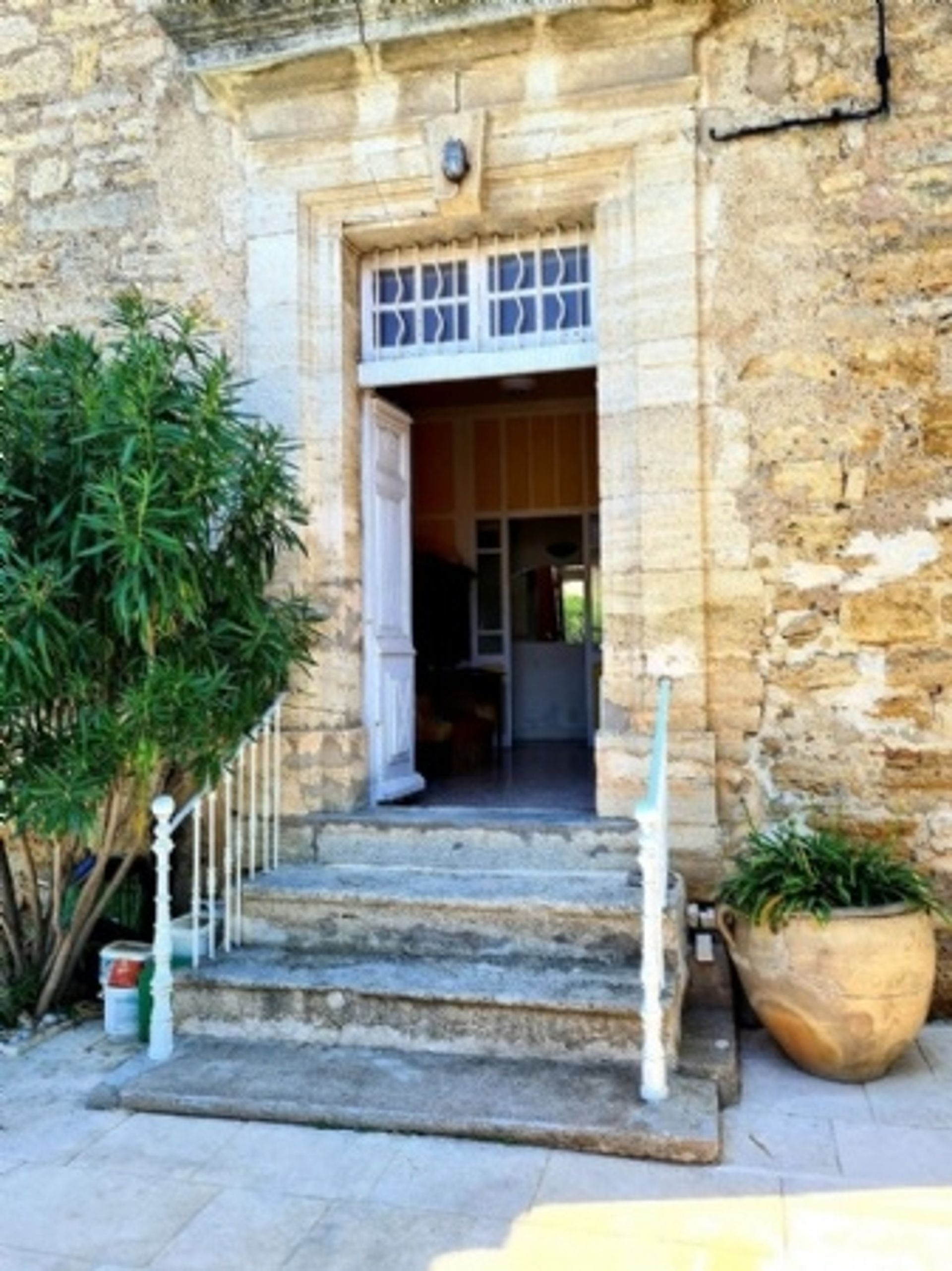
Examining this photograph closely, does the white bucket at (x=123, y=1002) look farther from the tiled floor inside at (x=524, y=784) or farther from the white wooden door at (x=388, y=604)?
the tiled floor inside at (x=524, y=784)

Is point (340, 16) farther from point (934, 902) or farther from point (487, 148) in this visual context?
point (934, 902)

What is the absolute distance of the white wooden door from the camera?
176 inches

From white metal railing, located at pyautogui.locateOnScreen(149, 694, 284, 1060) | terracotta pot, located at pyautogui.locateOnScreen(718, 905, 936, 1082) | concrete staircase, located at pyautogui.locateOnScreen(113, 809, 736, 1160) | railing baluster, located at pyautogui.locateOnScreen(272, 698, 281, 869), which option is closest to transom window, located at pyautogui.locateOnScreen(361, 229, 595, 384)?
railing baluster, located at pyautogui.locateOnScreen(272, 698, 281, 869)

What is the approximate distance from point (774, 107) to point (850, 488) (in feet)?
4.88

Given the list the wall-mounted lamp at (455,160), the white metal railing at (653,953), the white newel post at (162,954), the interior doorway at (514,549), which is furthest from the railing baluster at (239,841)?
the interior doorway at (514,549)

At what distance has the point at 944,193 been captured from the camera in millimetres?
3725

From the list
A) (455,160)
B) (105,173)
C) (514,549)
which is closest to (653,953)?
(455,160)

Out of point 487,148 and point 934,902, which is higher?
point 487,148

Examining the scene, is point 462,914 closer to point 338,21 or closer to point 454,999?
point 454,999

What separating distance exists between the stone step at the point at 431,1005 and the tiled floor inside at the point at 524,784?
3.52ft

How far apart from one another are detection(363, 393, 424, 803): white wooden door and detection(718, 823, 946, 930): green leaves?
5.60ft

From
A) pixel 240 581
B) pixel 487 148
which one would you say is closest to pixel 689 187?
pixel 487 148

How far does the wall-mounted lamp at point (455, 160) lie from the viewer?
4.04 metres

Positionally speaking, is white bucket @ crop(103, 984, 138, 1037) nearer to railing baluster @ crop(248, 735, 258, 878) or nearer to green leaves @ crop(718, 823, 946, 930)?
railing baluster @ crop(248, 735, 258, 878)
